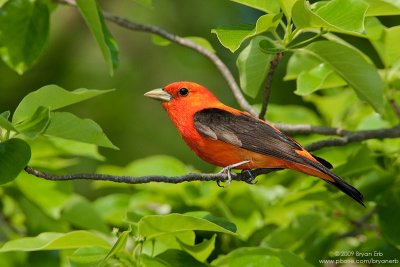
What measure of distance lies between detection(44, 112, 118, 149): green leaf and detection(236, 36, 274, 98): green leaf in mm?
767

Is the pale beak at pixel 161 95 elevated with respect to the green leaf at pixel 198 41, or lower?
lower

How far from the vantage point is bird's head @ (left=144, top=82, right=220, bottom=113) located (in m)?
4.73

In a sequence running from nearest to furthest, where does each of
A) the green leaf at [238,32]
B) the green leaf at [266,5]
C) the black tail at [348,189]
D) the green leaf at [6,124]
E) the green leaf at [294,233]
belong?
the green leaf at [6,124]
the green leaf at [238,32]
the green leaf at [266,5]
the black tail at [348,189]
the green leaf at [294,233]

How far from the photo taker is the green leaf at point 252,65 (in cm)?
348

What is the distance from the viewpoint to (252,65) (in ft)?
11.6

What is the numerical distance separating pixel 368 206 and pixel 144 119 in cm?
Answer: 557

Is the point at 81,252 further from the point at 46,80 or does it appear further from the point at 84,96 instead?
the point at 46,80

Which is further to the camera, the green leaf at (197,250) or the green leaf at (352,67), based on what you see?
the green leaf at (352,67)

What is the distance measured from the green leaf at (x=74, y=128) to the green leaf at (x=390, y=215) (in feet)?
4.75

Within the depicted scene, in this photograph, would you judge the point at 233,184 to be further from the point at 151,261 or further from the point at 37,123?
the point at 37,123

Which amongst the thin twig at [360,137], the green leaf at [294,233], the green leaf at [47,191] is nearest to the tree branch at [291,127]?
the thin twig at [360,137]

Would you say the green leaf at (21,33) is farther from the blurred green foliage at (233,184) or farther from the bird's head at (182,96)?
the bird's head at (182,96)

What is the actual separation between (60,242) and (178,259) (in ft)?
1.68

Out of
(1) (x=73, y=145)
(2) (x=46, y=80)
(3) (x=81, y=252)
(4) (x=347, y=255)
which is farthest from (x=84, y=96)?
(2) (x=46, y=80)
